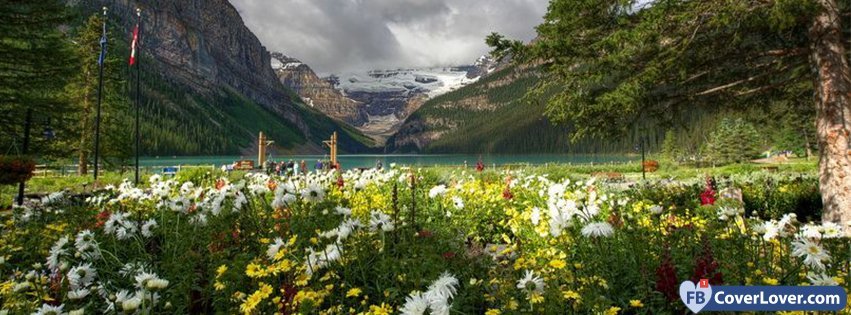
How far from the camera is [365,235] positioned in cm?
359

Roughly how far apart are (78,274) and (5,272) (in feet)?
7.92

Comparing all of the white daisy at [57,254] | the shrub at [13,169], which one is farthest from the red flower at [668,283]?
the shrub at [13,169]

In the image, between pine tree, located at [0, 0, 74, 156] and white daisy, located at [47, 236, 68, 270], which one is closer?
white daisy, located at [47, 236, 68, 270]

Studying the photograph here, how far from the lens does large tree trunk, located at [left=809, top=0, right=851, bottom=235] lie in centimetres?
780

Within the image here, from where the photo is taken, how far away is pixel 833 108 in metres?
7.90

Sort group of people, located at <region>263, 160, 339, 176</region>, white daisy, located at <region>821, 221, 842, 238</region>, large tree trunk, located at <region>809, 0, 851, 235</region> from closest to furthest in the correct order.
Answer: white daisy, located at <region>821, 221, 842, 238</region> < large tree trunk, located at <region>809, 0, 851, 235</region> < group of people, located at <region>263, 160, 339, 176</region>

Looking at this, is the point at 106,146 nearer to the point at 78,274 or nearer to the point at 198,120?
the point at 78,274

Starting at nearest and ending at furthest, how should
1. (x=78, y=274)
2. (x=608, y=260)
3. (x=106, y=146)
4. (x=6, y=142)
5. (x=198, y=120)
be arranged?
1. (x=78, y=274)
2. (x=608, y=260)
3. (x=6, y=142)
4. (x=106, y=146)
5. (x=198, y=120)

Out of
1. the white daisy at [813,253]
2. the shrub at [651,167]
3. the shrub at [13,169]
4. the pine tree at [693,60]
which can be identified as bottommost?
the shrub at [651,167]

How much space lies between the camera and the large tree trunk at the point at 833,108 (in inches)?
307

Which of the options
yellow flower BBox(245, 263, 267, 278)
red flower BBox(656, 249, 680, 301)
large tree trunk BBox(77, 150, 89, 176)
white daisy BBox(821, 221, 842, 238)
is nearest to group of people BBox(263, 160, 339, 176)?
yellow flower BBox(245, 263, 267, 278)

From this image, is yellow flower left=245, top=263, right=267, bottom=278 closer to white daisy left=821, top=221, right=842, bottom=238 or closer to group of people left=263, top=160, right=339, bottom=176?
white daisy left=821, top=221, right=842, bottom=238

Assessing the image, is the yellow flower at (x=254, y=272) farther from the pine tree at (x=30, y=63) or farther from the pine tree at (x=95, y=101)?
the pine tree at (x=95, y=101)

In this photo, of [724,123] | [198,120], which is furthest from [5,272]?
[198,120]
